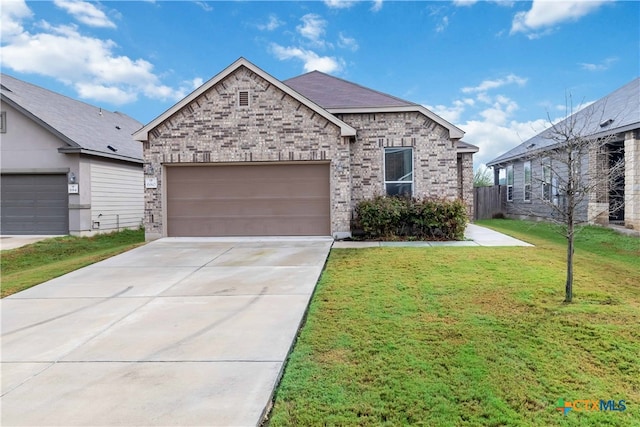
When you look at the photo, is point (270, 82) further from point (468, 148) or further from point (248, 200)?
point (468, 148)

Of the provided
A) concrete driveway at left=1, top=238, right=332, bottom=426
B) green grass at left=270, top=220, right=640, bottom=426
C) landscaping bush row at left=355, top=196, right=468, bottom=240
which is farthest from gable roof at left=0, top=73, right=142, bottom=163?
green grass at left=270, top=220, right=640, bottom=426

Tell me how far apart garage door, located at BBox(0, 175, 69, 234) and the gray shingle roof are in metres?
9.24

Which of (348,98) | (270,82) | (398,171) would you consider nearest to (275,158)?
(270,82)

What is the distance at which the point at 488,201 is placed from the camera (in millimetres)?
22641

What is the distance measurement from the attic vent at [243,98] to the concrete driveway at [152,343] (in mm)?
5611

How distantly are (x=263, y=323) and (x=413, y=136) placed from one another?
385 inches

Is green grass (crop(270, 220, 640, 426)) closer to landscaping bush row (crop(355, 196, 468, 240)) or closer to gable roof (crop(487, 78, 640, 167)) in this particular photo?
landscaping bush row (crop(355, 196, 468, 240))

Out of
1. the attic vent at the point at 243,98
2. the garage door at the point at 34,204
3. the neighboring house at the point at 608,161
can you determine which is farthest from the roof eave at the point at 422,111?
the garage door at the point at 34,204

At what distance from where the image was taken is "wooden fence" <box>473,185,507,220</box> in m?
22.3

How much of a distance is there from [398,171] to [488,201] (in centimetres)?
1136

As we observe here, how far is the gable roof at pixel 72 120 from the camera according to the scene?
568 inches

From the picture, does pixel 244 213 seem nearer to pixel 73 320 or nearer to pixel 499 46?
pixel 73 320

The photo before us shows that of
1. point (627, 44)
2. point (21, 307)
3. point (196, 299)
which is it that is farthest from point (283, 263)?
point (627, 44)

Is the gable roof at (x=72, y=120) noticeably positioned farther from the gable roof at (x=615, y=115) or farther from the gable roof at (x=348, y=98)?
the gable roof at (x=615, y=115)
